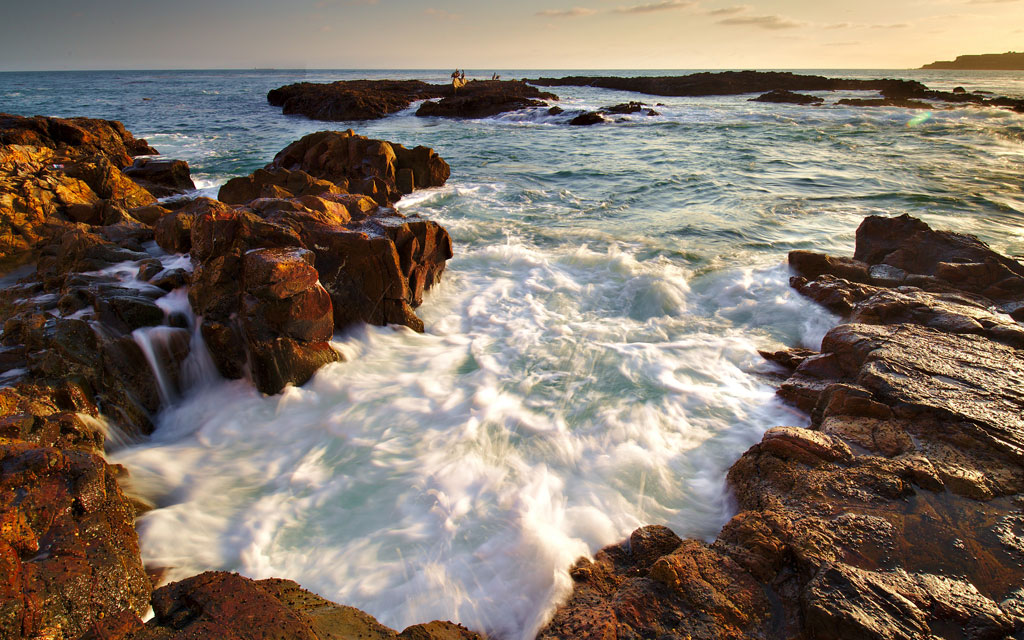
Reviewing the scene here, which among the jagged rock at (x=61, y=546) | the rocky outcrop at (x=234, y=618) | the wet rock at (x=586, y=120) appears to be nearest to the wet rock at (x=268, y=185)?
the jagged rock at (x=61, y=546)

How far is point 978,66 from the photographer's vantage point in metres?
133

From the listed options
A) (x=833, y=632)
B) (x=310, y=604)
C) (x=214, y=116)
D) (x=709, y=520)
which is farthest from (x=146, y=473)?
(x=214, y=116)

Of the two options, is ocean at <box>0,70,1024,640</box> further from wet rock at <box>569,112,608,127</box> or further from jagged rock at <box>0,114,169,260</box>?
wet rock at <box>569,112,608,127</box>

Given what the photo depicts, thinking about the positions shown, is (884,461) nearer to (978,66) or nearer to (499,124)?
(499,124)

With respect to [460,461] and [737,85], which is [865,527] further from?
[737,85]

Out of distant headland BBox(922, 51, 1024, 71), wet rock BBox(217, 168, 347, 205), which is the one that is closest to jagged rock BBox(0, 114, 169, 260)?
wet rock BBox(217, 168, 347, 205)

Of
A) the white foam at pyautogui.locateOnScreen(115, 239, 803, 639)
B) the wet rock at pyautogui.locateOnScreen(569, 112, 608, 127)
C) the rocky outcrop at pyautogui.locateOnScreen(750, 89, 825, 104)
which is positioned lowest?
the white foam at pyautogui.locateOnScreen(115, 239, 803, 639)

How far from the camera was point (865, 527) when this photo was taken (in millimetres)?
2631

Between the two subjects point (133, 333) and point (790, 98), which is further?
point (790, 98)

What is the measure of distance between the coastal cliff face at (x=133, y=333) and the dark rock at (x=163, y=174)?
2.43 m

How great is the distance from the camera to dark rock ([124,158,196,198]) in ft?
36.8

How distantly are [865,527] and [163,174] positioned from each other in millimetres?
14229

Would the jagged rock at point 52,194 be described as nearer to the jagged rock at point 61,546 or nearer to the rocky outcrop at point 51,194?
the rocky outcrop at point 51,194

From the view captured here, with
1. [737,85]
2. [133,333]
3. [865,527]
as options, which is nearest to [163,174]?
[133,333]
